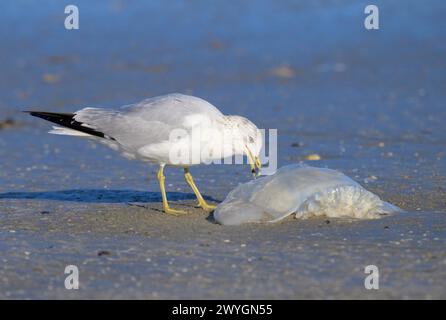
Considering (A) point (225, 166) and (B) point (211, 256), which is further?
(A) point (225, 166)

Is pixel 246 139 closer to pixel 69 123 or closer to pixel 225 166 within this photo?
pixel 69 123

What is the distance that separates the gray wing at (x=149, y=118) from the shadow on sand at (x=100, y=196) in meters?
0.59

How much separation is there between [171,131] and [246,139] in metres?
0.50

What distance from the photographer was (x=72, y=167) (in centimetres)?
824

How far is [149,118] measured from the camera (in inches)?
257

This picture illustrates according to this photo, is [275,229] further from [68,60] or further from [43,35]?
[43,35]

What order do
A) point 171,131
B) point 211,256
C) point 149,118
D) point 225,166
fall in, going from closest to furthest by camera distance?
point 211,256, point 171,131, point 149,118, point 225,166

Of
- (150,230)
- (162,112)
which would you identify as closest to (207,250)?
(150,230)

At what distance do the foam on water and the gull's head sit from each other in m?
0.30

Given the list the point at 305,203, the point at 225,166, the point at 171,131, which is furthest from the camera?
the point at 225,166

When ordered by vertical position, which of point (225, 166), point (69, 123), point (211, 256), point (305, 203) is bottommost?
point (211, 256)

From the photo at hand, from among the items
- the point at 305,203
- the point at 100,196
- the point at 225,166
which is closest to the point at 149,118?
the point at 100,196

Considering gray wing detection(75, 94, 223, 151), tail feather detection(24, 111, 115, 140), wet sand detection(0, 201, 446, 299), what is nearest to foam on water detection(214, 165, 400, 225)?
wet sand detection(0, 201, 446, 299)
